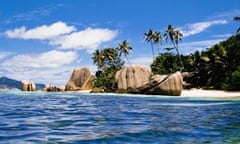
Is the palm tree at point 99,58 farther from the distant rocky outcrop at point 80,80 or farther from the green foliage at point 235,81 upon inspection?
the green foliage at point 235,81

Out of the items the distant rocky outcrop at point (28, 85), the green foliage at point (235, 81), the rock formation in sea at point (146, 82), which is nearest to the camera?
the rock formation in sea at point (146, 82)

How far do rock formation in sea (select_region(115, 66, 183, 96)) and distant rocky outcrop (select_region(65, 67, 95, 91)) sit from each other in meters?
13.9

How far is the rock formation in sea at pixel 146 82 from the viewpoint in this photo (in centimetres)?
4181

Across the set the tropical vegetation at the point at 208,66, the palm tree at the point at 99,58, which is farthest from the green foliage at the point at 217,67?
the palm tree at the point at 99,58

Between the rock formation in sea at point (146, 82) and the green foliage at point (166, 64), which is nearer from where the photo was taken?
the rock formation in sea at point (146, 82)

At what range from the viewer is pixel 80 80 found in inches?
2566

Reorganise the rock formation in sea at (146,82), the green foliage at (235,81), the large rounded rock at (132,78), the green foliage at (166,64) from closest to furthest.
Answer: the rock formation in sea at (146,82)
the green foliage at (235,81)
the large rounded rock at (132,78)
the green foliage at (166,64)

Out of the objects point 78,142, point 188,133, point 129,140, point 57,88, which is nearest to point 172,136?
point 188,133

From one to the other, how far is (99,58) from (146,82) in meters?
32.4

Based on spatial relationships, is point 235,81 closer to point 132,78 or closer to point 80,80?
point 132,78

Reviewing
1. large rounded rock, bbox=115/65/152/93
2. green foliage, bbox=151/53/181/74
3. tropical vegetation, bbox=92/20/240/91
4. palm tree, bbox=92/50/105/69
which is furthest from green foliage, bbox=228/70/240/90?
palm tree, bbox=92/50/105/69

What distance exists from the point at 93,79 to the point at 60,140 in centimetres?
5814

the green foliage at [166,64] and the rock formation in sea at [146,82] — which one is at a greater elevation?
the green foliage at [166,64]

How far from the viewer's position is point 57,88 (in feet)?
229
